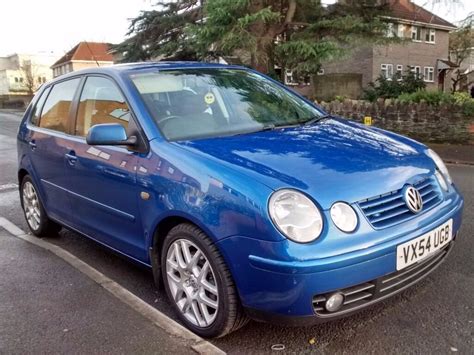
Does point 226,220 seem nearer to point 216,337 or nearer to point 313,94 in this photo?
point 216,337

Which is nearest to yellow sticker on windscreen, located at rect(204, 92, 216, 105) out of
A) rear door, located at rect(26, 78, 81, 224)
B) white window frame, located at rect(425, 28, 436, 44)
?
rear door, located at rect(26, 78, 81, 224)

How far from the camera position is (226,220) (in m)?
2.56

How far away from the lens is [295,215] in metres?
2.46

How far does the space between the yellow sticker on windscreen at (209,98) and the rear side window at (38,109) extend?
83.8 inches

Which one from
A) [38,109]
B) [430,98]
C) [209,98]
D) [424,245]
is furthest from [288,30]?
[424,245]

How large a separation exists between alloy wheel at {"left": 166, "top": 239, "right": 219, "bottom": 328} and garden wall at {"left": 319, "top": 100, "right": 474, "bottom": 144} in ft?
31.1

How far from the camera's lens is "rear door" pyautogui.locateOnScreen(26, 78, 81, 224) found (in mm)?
4242

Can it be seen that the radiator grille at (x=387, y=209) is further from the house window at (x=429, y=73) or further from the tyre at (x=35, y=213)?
the house window at (x=429, y=73)

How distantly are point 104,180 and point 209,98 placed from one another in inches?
39.4

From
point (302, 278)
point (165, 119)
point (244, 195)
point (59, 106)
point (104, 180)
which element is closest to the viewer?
point (302, 278)

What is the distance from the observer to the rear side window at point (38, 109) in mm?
4949

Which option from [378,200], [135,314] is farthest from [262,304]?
[135,314]

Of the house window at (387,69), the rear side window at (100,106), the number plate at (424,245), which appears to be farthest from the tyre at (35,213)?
the house window at (387,69)

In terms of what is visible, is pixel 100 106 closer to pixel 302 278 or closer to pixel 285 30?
pixel 302 278
